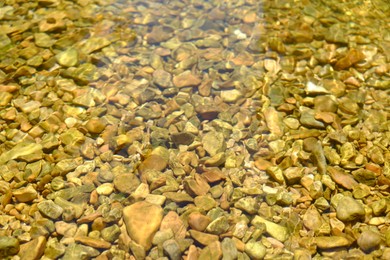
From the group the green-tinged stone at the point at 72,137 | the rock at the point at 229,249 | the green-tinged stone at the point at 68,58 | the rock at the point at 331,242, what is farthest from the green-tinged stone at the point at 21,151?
the rock at the point at 331,242

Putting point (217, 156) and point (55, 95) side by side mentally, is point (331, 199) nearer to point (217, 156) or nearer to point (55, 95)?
point (217, 156)

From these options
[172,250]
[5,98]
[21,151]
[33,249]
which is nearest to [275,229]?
[172,250]

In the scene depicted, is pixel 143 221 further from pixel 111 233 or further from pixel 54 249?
pixel 54 249

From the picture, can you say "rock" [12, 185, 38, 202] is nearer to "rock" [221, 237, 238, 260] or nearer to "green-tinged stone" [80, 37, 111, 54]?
"rock" [221, 237, 238, 260]

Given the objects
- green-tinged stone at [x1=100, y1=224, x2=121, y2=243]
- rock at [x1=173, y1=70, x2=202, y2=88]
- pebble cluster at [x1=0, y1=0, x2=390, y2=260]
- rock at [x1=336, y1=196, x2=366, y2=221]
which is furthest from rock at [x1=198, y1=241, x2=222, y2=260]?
rock at [x1=173, y1=70, x2=202, y2=88]

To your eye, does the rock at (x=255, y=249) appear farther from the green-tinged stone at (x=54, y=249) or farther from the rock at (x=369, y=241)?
the green-tinged stone at (x=54, y=249)
